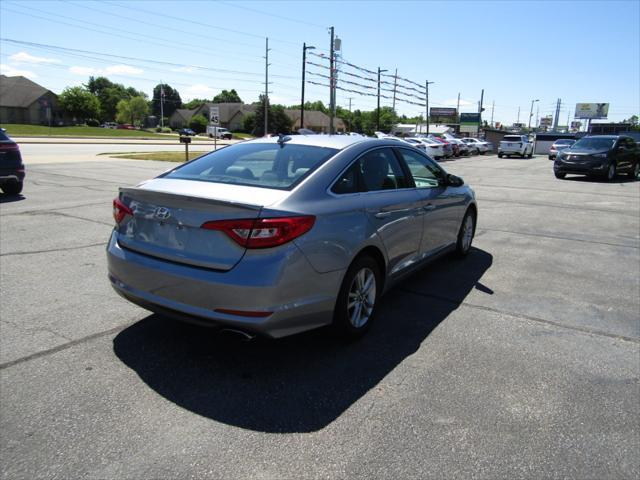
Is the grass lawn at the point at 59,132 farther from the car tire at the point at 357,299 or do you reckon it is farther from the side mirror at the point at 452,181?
the car tire at the point at 357,299

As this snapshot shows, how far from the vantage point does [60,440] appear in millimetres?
2693

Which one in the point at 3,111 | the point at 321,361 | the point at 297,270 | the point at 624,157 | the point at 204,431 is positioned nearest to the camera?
the point at 204,431

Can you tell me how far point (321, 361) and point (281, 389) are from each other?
498 millimetres

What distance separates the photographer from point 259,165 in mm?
4066

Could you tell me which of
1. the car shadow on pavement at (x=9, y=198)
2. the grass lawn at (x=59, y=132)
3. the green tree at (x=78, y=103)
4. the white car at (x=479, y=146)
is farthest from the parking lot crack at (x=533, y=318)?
the green tree at (x=78, y=103)

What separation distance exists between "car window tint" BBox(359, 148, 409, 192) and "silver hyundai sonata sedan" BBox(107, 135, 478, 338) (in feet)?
0.05

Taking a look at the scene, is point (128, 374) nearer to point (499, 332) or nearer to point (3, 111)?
point (499, 332)

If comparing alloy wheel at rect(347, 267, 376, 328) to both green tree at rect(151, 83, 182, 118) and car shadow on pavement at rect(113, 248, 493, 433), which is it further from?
green tree at rect(151, 83, 182, 118)

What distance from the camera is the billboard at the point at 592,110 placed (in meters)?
116

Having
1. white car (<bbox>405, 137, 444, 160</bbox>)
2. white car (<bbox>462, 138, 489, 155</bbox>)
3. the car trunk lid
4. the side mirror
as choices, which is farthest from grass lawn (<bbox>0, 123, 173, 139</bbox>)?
the car trunk lid

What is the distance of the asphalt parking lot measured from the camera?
2.62 metres

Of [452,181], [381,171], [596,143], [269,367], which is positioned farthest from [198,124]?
[269,367]

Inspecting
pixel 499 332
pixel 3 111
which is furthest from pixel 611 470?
pixel 3 111

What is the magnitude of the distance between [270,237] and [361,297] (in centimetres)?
119
